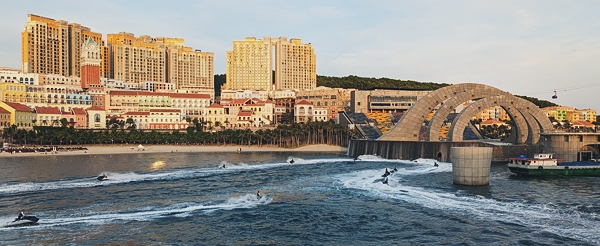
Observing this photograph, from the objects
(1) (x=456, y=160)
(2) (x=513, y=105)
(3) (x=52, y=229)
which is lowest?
(3) (x=52, y=229)

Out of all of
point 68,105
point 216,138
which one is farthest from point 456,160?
point 68,105

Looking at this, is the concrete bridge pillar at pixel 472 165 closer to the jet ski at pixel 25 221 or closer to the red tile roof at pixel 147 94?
the jet ski at pixel 25 221

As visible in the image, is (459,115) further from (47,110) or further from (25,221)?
(47,110)

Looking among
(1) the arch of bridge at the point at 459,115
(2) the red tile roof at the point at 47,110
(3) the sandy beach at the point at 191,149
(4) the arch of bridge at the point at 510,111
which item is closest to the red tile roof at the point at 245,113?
(3) the sandy beach at the point at 191,149

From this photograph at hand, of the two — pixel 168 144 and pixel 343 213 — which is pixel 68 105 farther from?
pixel 343 213

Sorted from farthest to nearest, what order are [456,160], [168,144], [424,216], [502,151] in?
1. [168,144]
2. [502,151]
3. [456,160]
4. [424,216]

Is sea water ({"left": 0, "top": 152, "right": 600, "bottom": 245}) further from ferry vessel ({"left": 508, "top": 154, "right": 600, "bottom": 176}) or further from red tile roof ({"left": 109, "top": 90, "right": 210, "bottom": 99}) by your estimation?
red tile roof ({"left": 109, "top": 90, "right": 210, "bottom": 99})
